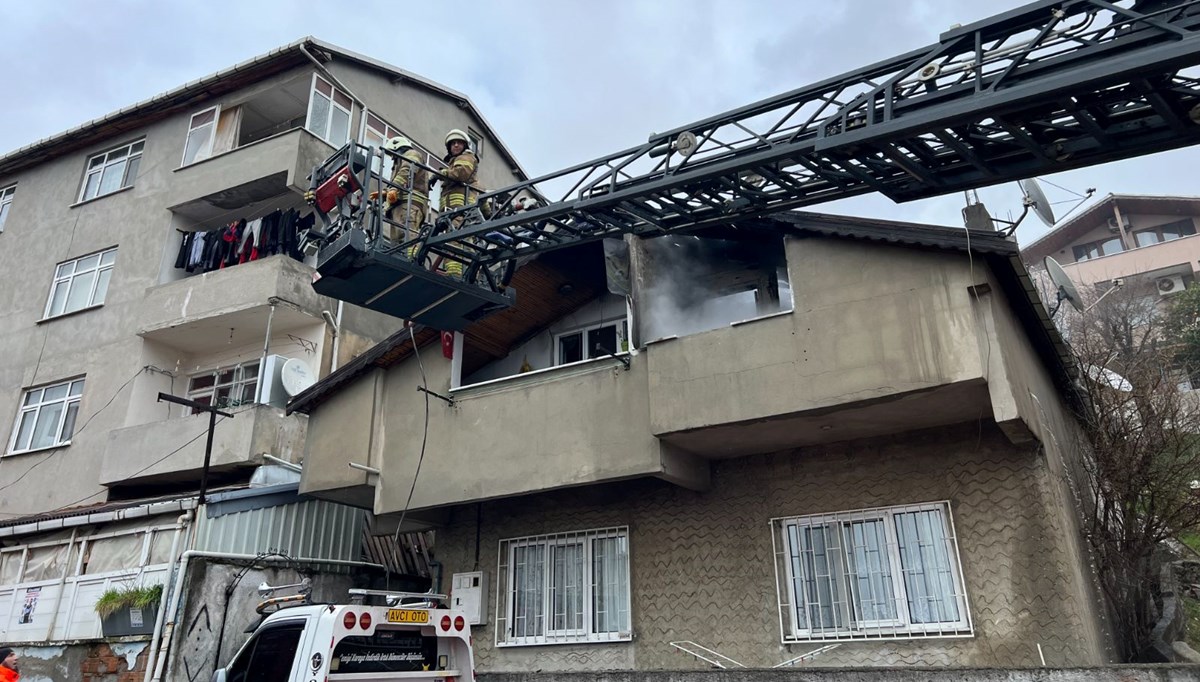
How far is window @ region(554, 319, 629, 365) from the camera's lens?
42.1 ft

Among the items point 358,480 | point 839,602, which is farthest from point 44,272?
point 839,602

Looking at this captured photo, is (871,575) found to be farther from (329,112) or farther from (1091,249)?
(1091,249)

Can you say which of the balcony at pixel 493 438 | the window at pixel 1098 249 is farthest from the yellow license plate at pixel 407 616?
the window at pixel 1098 249

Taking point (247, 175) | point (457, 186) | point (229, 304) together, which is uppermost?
point (247, 175)

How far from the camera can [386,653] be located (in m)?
7.29

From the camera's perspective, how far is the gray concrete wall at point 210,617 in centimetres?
1089

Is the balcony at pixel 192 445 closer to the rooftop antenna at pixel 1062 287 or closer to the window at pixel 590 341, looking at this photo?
the window at pixel 590 341

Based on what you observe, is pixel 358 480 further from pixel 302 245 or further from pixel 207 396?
pixel 207 396

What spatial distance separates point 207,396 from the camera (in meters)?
19.6

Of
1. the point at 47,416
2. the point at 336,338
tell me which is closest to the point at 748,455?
the point at 336,338

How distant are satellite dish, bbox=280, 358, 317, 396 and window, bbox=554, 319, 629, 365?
653 cm

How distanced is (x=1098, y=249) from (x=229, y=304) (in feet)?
148

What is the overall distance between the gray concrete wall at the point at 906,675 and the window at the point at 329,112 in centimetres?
1426

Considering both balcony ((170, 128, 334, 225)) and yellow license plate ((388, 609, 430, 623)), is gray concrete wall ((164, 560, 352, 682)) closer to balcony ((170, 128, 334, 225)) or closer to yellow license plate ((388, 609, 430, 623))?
yellow license plate ((388, 609, 430, 623))
